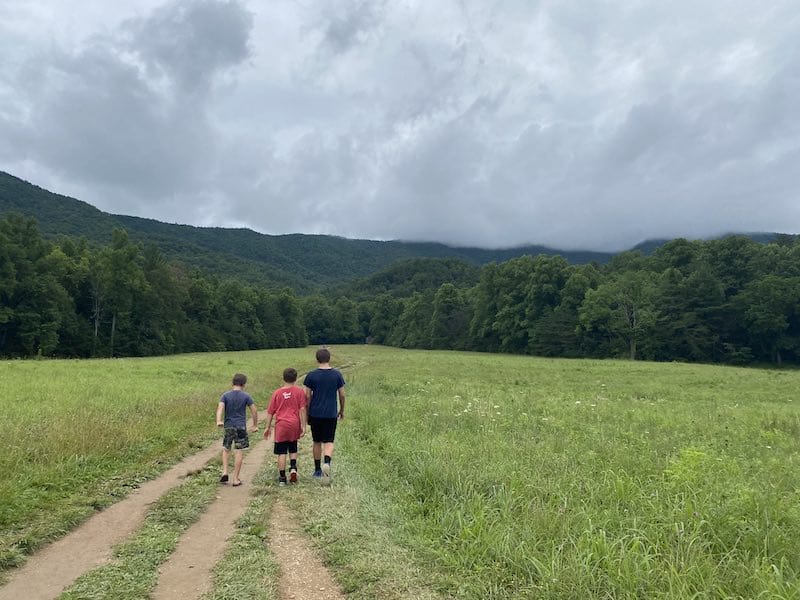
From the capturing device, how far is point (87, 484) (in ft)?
28.6

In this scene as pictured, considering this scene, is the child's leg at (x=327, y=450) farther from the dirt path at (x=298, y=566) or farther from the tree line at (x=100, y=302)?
the tree line at (x=100, y=302)

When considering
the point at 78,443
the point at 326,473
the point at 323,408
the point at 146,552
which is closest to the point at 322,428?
the point at 323,408

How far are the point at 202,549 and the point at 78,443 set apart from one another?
18.4 feet

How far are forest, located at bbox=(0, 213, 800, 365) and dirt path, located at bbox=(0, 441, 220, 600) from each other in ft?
191

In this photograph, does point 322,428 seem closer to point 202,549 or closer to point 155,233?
point 202,549

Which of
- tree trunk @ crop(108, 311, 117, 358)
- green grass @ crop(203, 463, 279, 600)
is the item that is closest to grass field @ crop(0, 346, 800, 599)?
green grass @ crop(203, 463, 279, 600)

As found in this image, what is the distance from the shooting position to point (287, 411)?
9.27 m

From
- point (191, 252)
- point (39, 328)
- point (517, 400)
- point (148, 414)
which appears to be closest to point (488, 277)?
point (39, 328)

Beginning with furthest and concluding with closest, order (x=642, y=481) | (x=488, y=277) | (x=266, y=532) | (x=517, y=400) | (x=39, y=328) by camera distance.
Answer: (x=488, y=277), (x=39, y=328), (x=517, y=400), (x=642, y=481), (x=266, y=532)

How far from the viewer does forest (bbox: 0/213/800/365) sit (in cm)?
5972

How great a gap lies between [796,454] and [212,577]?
1074 centimetres

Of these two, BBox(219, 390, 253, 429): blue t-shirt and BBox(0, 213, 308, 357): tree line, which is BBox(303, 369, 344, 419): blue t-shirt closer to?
BBox(219, 390, 253, 429): blue t-shirt

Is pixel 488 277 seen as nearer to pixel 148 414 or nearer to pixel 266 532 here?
pixel 148 414

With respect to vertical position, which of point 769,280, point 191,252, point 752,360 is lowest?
point 752,360
